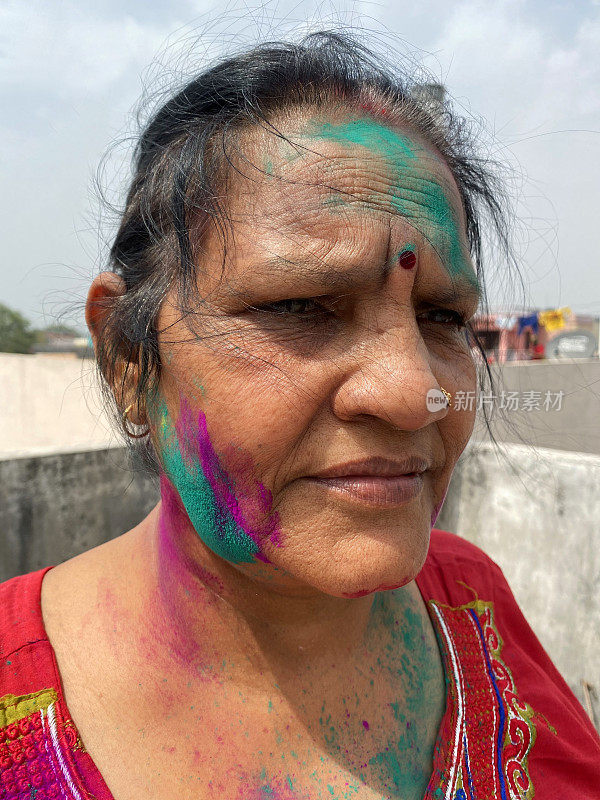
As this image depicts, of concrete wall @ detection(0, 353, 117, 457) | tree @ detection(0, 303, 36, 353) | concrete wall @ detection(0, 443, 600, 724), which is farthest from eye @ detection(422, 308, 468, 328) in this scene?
tree @ detection(0, 303, 36, 353)

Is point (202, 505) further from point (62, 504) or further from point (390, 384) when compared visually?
point (62, 504)

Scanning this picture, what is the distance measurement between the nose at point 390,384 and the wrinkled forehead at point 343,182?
9.1 inches

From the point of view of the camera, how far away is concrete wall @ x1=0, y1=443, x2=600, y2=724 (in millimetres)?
3025

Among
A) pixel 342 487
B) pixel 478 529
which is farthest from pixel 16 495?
pixel 478 529

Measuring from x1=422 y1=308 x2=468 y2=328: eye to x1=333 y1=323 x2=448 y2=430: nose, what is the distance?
8.0 inches

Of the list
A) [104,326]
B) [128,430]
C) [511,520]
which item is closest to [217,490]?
[128,430]

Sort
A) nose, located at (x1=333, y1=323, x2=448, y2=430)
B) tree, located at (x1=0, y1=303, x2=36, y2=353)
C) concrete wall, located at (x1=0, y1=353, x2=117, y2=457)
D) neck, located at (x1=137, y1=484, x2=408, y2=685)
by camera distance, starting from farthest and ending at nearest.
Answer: tree, located at (x1=0, y1=303, x2=36, y2=353) → concrete wall, located at (x1=0, y1=353, x2=117, y2=457) → neck, located at (x1=137, y1=484, x2=408, y2=685) → nose, located at (x1=333, y1=323, x2=448, y2=430)

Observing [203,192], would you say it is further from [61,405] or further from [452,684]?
[61,405]

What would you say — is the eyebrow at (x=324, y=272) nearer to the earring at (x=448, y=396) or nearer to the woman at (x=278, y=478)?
the woman at (x=278, y=478)

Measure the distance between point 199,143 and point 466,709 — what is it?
1429 mm

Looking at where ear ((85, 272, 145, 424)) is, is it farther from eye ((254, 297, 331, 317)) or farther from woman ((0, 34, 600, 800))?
eye ((254, 297, 331, 317))

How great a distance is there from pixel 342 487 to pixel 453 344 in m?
0.46

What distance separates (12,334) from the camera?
41.9 feet

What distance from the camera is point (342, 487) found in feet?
3.29
